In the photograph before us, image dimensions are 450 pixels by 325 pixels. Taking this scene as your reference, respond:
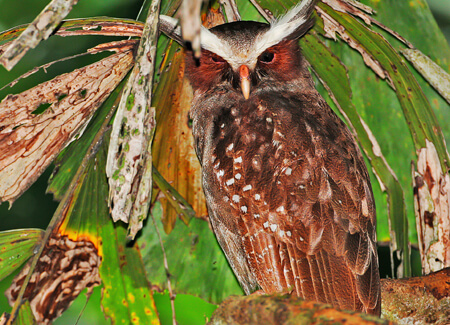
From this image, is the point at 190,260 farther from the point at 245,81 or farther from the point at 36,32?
the point at 36,32

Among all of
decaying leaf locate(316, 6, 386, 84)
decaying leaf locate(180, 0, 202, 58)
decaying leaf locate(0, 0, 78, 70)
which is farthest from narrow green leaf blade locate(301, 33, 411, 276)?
decaying leaf locate(180, 0, 202, 58)

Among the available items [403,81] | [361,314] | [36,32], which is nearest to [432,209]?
[403,81]

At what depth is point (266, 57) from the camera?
1.92 metres

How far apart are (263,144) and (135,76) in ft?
2.00

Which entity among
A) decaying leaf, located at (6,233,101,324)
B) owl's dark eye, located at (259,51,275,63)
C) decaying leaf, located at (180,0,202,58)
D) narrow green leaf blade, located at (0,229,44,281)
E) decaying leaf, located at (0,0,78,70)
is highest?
owl's dark eye, located at (259,51,275,63)

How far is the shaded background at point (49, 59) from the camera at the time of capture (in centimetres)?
245

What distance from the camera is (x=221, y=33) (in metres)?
1.82

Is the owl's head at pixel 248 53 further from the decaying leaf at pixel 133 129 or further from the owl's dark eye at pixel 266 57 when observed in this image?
the decaying leaf at pixel 133 129

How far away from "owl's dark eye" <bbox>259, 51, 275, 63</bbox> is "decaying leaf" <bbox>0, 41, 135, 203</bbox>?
1.90 ft

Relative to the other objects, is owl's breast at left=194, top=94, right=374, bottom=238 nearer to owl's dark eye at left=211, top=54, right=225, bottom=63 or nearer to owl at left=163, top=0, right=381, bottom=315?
owl at left=163, top=0, right=381, bottom=315

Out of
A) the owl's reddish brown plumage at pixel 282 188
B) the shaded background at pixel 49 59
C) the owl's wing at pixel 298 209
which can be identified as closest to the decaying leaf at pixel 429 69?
the owl's reddish brown plumage at pixel 282 188

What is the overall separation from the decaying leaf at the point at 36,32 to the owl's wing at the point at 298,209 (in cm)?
87

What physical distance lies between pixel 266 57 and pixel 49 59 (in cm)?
134

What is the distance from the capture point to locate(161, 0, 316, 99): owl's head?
1.79 metres
